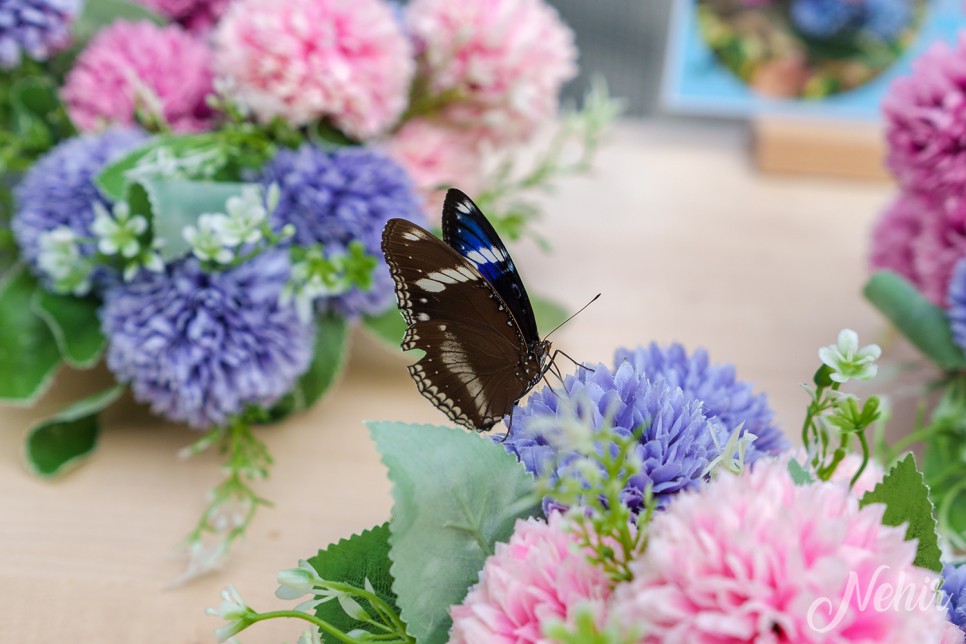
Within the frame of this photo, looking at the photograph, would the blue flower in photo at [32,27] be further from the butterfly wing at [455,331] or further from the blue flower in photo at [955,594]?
the blue flower in photo at [955,594]

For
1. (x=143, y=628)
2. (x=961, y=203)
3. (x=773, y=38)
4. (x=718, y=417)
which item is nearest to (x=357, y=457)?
(x=143, y=628)

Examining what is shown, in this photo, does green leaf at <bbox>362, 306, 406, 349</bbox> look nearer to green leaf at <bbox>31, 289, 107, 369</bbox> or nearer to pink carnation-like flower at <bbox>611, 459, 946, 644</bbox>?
green leaf at <bbox>31, 289, 107, 369</bbox>

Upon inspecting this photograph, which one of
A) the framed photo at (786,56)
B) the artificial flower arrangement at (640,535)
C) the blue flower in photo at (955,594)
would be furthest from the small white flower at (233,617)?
the framed photo at (786,56)

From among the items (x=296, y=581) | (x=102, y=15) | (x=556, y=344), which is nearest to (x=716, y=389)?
(x=296, y=581)

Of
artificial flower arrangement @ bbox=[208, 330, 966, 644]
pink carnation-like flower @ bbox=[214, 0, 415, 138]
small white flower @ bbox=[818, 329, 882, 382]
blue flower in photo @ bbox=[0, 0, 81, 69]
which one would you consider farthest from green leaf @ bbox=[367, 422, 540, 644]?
blue flower in photo @ bbox=[0, 0, 81, 69]

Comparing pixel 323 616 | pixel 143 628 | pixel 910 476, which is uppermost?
pixel 910 476

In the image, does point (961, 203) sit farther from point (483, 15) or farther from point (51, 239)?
point (51, 239)
